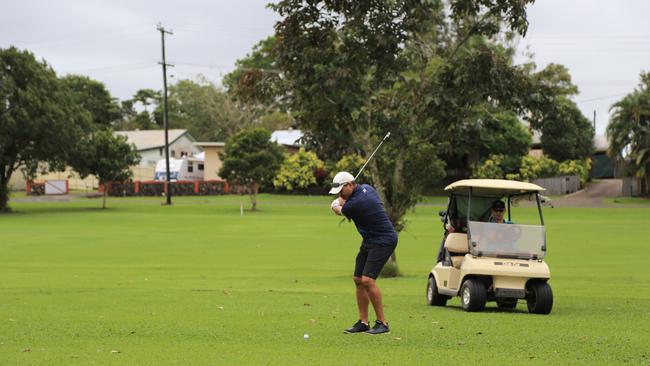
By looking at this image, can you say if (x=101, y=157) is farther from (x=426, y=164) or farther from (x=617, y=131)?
(x=426, y=164)

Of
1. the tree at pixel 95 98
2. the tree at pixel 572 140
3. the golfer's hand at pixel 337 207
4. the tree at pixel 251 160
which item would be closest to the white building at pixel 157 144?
the tree at pixel 95 98

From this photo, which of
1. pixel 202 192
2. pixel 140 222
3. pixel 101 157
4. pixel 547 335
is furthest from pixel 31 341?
pixel 202 192

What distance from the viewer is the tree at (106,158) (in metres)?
64.1

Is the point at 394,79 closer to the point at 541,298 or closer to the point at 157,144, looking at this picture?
the point at 541,298

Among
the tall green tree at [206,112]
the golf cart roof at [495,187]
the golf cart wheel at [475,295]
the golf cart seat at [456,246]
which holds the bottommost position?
the golf cart wheel at [475,295]

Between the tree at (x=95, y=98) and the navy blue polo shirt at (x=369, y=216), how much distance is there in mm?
100750

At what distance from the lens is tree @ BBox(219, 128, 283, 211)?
6406cm

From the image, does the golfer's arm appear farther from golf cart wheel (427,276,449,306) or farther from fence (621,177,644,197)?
fence (621,177,644,197)

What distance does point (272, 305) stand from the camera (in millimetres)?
14484

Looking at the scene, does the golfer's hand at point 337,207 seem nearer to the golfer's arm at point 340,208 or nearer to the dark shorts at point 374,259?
the golfer's arm at point 340,208

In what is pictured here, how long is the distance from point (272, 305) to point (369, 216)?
14.9 feet

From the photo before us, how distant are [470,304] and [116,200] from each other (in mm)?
69999

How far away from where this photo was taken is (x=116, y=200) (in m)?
79.6

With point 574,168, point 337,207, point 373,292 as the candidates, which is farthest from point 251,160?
point 373,292
